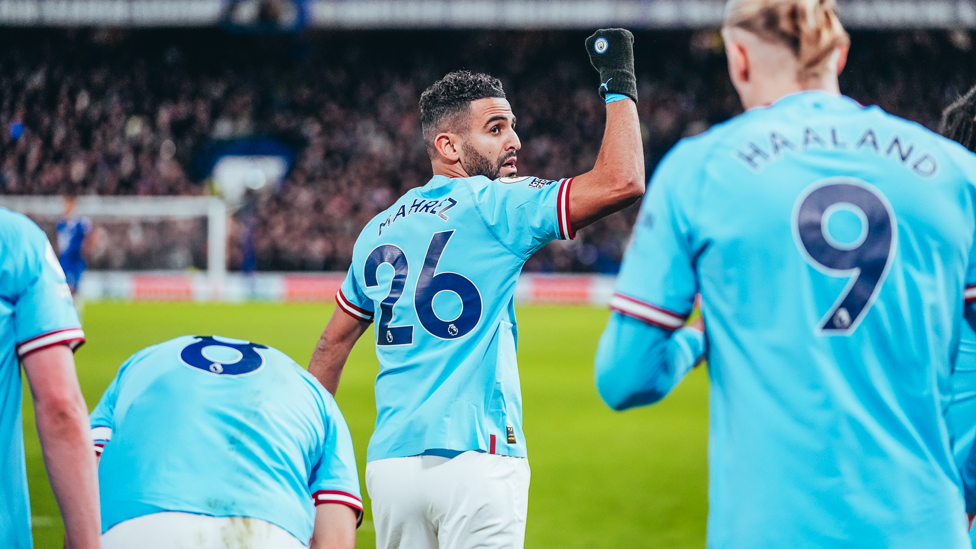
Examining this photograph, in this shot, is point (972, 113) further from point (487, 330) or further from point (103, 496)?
point (103, 496)

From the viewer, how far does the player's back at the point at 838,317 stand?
1.75 m

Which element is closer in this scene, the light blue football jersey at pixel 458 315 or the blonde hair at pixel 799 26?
the blonde hair at pixel 799 26

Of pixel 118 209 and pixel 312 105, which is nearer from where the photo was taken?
pixel 118 209

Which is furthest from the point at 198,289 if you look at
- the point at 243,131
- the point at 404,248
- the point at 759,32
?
the point at 759,32

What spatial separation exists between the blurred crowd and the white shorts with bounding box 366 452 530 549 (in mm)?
24115

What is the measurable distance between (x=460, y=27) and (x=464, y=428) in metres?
28.7

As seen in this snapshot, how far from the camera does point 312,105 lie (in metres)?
33.6

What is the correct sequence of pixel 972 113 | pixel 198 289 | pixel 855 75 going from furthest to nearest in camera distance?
pixel 855 75, pixel 198 289, pixel 972 113

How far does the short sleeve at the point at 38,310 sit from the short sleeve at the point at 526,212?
1397 millimetres

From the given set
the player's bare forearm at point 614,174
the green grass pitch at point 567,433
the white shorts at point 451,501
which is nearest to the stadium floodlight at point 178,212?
the green grass pitch at point 567,433

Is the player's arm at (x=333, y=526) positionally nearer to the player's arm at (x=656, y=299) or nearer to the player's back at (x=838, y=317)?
the player's arm at (x=656, y=299)

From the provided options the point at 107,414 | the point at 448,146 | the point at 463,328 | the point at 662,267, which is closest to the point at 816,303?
the point at 662,267

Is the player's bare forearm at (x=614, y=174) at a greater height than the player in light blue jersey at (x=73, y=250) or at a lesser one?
greater

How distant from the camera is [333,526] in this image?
2416 mm
